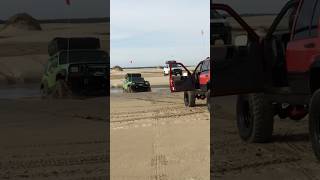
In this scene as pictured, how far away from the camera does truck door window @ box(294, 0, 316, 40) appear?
21.7ft

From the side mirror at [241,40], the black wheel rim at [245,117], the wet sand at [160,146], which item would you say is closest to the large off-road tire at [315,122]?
the wet sand at [160,146]

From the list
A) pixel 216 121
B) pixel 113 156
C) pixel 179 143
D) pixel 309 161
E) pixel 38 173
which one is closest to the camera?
pixel 38 173

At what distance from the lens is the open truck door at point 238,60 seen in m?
7.38

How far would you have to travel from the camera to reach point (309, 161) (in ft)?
22.2

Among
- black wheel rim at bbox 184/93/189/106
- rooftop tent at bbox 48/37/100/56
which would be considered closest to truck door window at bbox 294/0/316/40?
rooftop tent at bbox 48/37/100/56

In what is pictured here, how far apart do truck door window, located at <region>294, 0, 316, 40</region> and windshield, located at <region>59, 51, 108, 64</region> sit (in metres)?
5.80

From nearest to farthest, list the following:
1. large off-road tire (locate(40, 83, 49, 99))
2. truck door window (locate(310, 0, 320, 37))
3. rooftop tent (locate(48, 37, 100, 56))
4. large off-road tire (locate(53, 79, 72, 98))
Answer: truck door window (locate(310, 0, 320, 37)) → rooftop tent (locate(48, 37, 100, 56)) → large off-road tire (locate(53, 79, 72, 98)) → large off-road tire (locate(40, 83, 49, 99))

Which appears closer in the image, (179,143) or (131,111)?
(179,143)

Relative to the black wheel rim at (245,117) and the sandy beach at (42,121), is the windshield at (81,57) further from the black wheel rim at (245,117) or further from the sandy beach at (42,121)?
the black wheel rim at (245,117)

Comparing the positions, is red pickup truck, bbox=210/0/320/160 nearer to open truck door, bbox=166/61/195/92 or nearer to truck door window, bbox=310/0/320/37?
truck door window, bbox=310/0/320/37

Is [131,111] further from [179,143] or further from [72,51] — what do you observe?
[179,143]

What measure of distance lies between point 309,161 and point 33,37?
8.20 m

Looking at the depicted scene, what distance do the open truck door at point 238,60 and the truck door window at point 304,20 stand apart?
70cm

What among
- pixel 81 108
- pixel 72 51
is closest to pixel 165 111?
pixel 81 108
